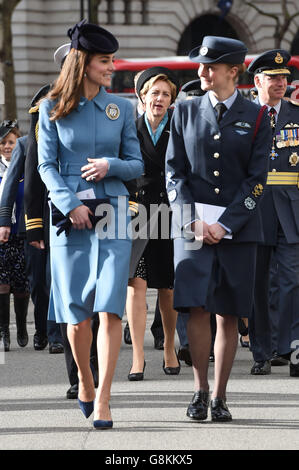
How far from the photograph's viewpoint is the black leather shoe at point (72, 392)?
6.75 m

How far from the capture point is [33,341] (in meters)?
9.36

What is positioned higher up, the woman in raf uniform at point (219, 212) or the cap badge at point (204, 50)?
the cap badge at point (204, 50)

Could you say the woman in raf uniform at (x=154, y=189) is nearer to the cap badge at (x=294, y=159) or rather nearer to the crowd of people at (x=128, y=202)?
the cap badge at (x=294, y=159)

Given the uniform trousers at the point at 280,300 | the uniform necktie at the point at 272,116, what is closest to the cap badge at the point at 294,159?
the uniform necktie at the point at 272,116

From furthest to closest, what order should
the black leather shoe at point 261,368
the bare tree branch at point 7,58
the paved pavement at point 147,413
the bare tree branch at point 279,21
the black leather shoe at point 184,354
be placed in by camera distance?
1. the bare tree branch at point 279,21
2. the bare tree branch at point 7,58
3. the black leather shoe at point 184,354
4. the black leather shoe at point 261,368
5. the paved pavement at point 147,413

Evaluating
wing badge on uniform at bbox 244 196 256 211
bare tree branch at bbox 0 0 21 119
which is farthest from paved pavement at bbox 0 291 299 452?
bare tree branch at bbox 0 0 21 119

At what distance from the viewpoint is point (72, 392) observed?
6.77m

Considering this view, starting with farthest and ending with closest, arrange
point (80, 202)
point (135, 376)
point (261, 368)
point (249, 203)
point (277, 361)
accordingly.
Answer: point (277, 361) → point (261, 368) → point (135, 376) → point (249, 203) → point (80, 202)

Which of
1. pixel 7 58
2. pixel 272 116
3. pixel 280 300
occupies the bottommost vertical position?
pixel 280 300

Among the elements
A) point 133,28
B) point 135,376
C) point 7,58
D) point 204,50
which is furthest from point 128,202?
point 133,28

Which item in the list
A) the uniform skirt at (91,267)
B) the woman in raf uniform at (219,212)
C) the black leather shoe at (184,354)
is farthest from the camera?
the black leather shoe at (184,354)

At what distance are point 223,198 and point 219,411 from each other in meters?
1.09

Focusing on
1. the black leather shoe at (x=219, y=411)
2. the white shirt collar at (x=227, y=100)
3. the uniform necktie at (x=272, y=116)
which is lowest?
the black leather shoe at (x=219, y=411)

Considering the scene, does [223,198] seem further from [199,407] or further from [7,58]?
[7,58]
